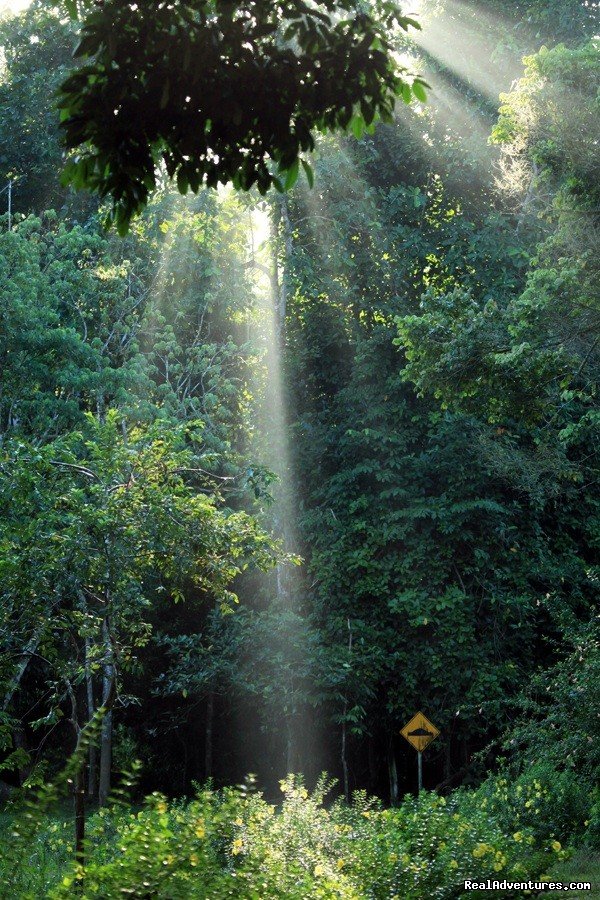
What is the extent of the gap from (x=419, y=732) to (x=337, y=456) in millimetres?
6825

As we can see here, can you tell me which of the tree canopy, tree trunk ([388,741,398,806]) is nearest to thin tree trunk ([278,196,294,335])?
tree trunk ([388,741,398,806])

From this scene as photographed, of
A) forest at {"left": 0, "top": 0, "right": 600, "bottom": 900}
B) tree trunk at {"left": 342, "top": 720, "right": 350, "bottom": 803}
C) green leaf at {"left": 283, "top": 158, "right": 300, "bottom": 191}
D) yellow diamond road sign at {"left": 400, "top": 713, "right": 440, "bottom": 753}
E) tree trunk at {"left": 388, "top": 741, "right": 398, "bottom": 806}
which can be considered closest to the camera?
green leaf at {"left": 283, "top": 158, "right": 300, "bottom": 191}

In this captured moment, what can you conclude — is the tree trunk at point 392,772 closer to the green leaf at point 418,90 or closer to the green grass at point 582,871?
the green grass at point 582,871

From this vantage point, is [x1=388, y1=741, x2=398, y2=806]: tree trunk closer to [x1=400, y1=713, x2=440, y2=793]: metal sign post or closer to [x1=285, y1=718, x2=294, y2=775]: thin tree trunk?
[x1=285, y1=718, x2=294, y2=775]: thin tree trunk

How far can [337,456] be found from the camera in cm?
2400

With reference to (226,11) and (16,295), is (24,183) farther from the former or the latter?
(226,11)

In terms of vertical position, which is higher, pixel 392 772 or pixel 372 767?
pixel 372 767

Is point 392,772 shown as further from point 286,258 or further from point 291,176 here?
point 291,176

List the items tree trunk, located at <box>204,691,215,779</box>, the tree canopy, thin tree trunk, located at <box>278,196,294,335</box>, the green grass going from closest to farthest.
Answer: the tree canopy < the green grass < thin tree trunk, located at <box>278,196,294,335</box> < tree trunk, located at <box>204,691,215,779</box>

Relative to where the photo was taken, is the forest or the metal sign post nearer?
the forest

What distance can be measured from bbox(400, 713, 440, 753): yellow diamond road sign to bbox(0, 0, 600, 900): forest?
0.30 m

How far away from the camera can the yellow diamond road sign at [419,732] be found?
62.8 feet

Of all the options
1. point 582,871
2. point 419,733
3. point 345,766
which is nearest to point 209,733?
point 345,766

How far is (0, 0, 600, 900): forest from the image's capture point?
11.6 m
